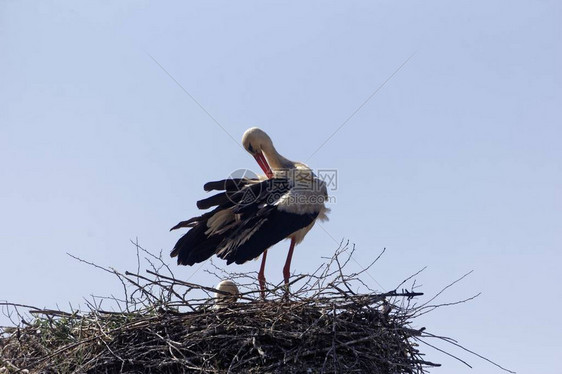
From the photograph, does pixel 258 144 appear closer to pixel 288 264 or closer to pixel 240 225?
pixel 288 264

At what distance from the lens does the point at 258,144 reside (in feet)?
23.5

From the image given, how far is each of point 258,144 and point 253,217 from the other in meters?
1.28

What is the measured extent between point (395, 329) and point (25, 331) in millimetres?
2426

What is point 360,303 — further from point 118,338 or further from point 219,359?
point 118,338

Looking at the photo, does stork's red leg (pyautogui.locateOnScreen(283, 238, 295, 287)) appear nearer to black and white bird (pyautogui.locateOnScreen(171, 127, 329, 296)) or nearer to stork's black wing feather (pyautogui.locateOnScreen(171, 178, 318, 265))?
black and white bird (pyautogui.locateOnScreen(171, 127, 329, 296))

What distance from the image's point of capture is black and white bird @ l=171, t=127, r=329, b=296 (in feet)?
19.4

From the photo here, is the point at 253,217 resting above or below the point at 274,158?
below

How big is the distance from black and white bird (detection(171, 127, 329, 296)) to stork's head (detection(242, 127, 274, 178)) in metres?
0.51

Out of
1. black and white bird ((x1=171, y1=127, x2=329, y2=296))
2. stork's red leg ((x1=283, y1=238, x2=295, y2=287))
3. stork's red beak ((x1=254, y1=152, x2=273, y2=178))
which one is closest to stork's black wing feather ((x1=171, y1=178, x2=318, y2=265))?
black and white bird ((x1=171, y1=127, x2=329, y2=296))

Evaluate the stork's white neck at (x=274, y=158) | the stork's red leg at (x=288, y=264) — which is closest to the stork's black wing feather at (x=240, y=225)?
the stork's red leg at (x=288, y=264)

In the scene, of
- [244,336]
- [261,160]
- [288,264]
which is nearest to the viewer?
[244,336]

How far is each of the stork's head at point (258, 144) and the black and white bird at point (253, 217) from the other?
506 millimetres

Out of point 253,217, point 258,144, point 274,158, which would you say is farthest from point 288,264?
point 258,144

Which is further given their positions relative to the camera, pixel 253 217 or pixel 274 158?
pixel 274 158
